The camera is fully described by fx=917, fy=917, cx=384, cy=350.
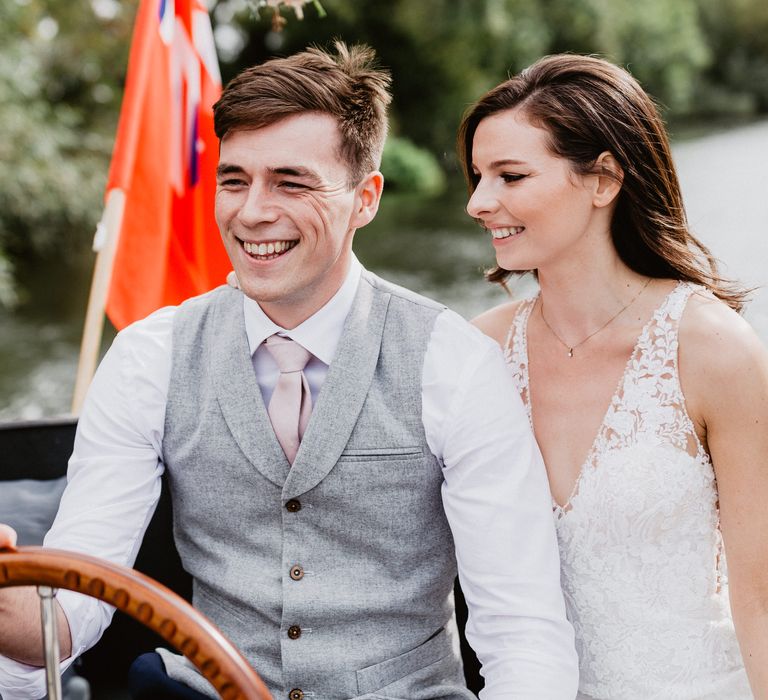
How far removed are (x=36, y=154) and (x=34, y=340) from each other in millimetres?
2763

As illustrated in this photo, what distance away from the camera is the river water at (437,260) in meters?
6.69

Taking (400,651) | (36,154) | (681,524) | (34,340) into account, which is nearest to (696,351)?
(681,524)

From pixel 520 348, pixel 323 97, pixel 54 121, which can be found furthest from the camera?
pixel 54 121

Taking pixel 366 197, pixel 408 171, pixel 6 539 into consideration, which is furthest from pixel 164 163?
pixel 408 171

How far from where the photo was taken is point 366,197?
1935mm

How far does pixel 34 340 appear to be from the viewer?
1084 cm

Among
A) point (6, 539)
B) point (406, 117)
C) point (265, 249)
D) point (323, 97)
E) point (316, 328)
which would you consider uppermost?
point (406, 117)

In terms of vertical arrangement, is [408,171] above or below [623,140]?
above

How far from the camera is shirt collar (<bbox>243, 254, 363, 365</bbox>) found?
70.6 inches

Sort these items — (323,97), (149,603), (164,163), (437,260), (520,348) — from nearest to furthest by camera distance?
(149,603), (323,97), (520,348), (164,163), (437,260)

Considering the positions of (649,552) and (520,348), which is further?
(520,348)

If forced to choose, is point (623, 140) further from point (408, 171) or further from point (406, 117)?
point (406, 117)

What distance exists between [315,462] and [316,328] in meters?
0.28

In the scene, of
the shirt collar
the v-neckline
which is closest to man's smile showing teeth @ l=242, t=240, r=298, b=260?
the shirt collar
